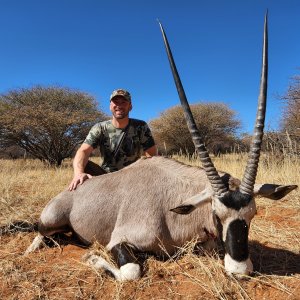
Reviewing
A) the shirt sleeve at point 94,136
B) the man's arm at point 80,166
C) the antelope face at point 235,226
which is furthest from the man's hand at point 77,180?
the antelope face at point 235,226

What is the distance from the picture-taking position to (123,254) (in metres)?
3.16

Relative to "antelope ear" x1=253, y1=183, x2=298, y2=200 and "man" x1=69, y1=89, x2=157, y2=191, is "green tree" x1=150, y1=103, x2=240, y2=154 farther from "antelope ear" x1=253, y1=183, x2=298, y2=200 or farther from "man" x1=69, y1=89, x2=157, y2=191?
"antelope ear" x1=253, y1=183, x2=298, y2=200

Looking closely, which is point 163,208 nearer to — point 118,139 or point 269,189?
point 269,189

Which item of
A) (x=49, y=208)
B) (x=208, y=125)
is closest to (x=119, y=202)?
(x=49, y=208)

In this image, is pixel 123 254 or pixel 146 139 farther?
pixel 146 139

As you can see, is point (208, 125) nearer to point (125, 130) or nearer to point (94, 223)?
point (125, 130)

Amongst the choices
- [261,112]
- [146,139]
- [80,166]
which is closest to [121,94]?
[146,139]

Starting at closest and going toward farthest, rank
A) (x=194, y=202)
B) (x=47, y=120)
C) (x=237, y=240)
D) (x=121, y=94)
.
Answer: (x=237, y=240), (x=194, y=202), (x=121, y=94), (x=47, y=120)

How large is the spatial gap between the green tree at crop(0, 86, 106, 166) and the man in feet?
37.1

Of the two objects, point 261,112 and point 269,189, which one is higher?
point 261,112

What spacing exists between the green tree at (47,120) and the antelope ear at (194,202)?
13.8 metres

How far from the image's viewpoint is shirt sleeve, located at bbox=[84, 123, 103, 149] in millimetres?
5024

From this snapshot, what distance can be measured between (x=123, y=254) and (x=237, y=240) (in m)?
1.03

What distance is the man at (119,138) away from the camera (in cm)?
510
